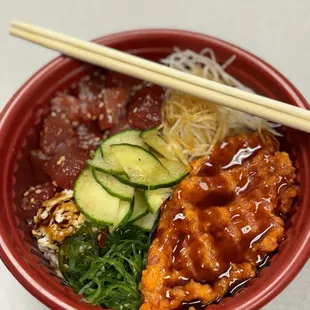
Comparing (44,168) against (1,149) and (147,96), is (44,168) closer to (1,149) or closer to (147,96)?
(1,149)

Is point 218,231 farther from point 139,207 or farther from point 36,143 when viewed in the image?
point 36,143

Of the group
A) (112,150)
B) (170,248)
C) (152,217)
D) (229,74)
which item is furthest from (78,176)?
(229,74)

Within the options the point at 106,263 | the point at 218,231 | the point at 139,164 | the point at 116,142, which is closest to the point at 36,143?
the point at 116,142

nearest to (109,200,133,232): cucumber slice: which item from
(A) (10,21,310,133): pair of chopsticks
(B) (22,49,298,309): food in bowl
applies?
(B) (22,49,298,309): food in bowl

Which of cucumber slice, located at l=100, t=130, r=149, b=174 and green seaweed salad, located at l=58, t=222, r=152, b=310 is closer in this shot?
green seaweed salad, located at l=58, t=222, r=152, b=310

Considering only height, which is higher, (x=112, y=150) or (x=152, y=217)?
(x=112, y=150)

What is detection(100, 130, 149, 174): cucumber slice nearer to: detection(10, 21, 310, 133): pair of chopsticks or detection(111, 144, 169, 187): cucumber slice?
detection(111, 144, 169, 187): cucumber slice

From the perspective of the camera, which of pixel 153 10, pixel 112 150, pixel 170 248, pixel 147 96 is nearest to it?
pixel 170 248
